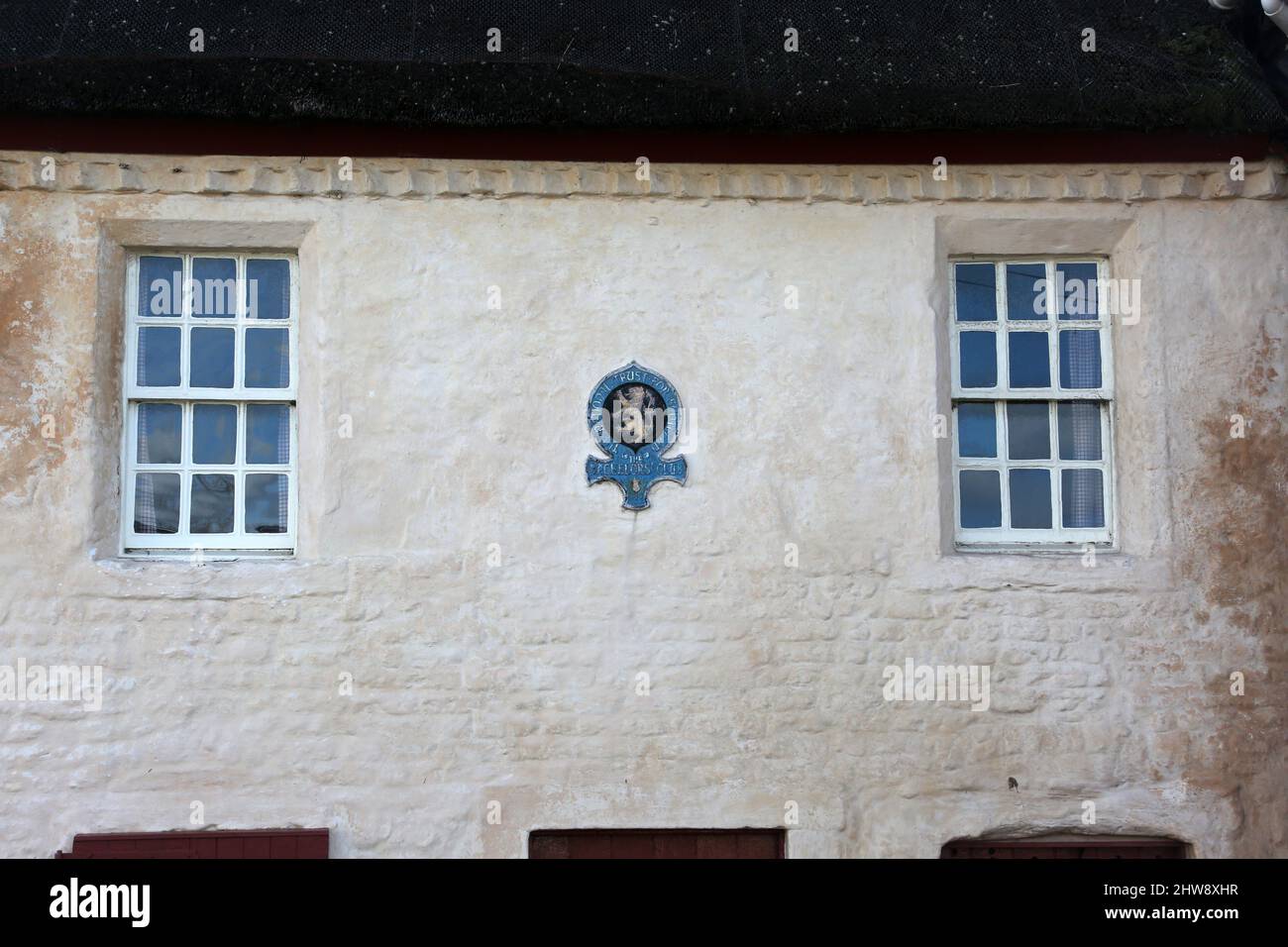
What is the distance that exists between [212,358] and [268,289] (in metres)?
0.40

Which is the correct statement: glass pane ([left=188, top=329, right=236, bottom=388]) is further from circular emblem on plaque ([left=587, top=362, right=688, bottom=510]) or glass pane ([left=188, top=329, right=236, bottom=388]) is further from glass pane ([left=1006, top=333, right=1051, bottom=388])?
glass pane ([left=1006, top=333, right=1051, bottom=388])

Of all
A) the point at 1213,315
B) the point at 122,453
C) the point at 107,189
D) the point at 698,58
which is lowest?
the point at 122,453

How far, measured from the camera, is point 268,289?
23.0 ft

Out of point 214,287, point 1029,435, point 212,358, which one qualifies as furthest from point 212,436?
point 1029,435

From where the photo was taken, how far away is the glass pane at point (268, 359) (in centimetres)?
694

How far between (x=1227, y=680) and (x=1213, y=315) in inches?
65.6

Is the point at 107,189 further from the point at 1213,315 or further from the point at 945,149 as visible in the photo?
the point at 1213,315

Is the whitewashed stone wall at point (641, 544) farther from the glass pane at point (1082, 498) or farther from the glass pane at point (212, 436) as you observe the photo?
the glass pane at point (212, 436)

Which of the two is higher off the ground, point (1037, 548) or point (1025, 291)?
point (1025, 291)

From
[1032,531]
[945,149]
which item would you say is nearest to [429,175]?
[945,149]

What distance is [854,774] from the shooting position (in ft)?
22.0

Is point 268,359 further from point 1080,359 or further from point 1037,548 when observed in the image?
point 1080,359

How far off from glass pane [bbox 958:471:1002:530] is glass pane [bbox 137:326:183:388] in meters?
3.64

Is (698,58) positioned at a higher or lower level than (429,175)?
higher
